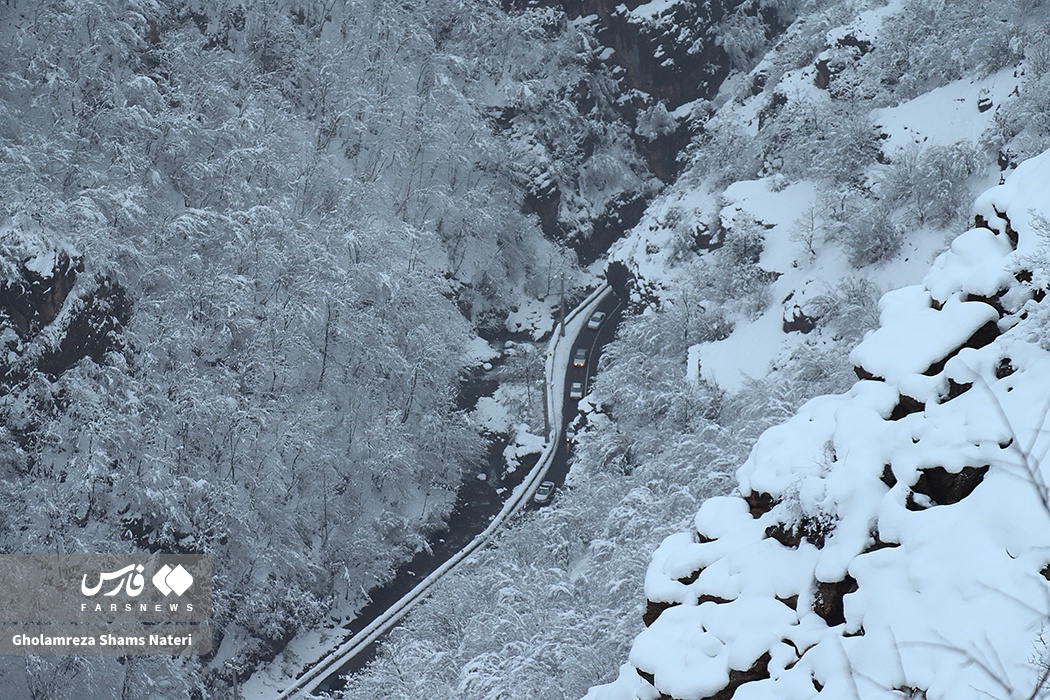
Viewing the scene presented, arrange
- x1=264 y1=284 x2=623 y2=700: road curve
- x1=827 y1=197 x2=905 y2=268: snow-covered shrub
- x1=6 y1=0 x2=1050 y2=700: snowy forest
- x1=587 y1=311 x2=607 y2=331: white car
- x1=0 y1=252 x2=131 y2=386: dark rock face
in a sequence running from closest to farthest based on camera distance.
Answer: x1=6 y1=0 x2=1050 y2=700: snowy forest, x1=827 y1=197 x2=905 y2=268: snow-covered shrub, x1=264 y1=284 x2=623 y2=700: road curve, x1=0 y1=252 x2=131 y2=386: dark rock face, x1=587 y1=311 x2=607 y2=331: white car

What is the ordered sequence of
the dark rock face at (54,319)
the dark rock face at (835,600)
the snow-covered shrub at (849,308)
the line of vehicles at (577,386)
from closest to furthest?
the dark rock face at (835,600)
the snow-covered shrub at (849,308)
the dark rock face at (54,319)
the line of vehicles at (577,386)

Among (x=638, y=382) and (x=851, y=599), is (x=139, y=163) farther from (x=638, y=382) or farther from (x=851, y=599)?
(x=851, y=599)

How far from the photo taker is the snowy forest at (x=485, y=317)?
402 inches

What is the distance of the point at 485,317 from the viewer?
57.0m

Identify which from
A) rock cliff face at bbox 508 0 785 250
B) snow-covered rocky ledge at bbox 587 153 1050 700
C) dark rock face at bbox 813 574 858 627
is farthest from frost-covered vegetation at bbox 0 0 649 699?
dark rock face at bbox 813 574 858 627

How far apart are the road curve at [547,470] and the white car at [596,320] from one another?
0.28m

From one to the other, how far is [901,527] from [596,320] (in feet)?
155

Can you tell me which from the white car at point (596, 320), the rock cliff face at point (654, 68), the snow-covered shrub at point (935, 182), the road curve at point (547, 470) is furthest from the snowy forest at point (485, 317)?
the white car at point (596, 320)

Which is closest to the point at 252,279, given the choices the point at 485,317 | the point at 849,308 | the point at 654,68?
the point at 485,317

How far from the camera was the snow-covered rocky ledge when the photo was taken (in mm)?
7590

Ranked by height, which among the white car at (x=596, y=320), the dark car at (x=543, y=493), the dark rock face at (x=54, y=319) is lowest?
the dark rock face at (x=54, y=319)

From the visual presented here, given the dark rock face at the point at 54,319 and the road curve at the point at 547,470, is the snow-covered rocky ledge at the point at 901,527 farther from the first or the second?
the dark rock face at the point at 54,319

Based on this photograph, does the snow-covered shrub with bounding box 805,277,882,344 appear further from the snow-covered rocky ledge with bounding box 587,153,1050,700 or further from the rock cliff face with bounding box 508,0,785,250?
the rock cliff face with bounding box 508,0,785,250

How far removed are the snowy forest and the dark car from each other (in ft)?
7.05
